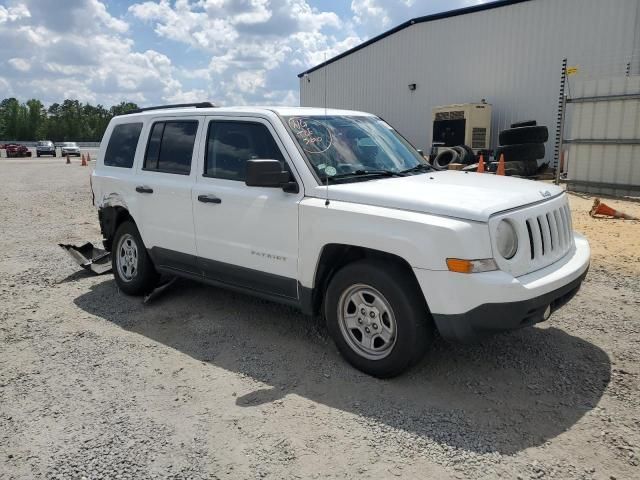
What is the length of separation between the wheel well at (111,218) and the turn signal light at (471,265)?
386 centimetres

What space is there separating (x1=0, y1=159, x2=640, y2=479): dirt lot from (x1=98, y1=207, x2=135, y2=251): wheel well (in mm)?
875

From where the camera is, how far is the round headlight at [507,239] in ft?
10.9

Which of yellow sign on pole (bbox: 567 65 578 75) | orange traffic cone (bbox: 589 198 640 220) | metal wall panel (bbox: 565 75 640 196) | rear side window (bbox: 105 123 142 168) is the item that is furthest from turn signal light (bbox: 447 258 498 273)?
yellow sign on pole (bbox: 567 65 578 75)

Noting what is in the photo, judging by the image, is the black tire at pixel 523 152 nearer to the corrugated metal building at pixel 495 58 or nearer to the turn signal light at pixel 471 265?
the corrugated metal building at pixel 495 58

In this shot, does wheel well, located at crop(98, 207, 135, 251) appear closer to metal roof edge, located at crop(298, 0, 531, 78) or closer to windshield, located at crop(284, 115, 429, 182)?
windshield, located at crop(284, 115, 429, 182)

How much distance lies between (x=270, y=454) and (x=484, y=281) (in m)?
1.60

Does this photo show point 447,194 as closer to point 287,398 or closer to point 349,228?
point 349,228

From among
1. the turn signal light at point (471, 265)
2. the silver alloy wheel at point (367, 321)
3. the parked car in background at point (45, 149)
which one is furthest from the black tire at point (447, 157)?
the parked car in background at point (45, 149)

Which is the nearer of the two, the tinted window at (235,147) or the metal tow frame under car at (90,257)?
the tinted window at (235,147)

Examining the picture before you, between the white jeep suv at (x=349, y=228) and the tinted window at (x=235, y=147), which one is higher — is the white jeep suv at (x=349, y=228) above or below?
below

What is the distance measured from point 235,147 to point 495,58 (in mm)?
17824

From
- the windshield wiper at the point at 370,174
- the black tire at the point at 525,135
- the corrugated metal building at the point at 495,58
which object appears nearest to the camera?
the windshield wiper at the point at 370,174

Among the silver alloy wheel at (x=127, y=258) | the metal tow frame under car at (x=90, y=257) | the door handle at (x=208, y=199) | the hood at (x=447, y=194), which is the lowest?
the metal tow frame under car at (x=90, y=257)

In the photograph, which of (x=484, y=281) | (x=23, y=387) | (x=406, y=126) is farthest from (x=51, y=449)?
(x=406, y=126)
